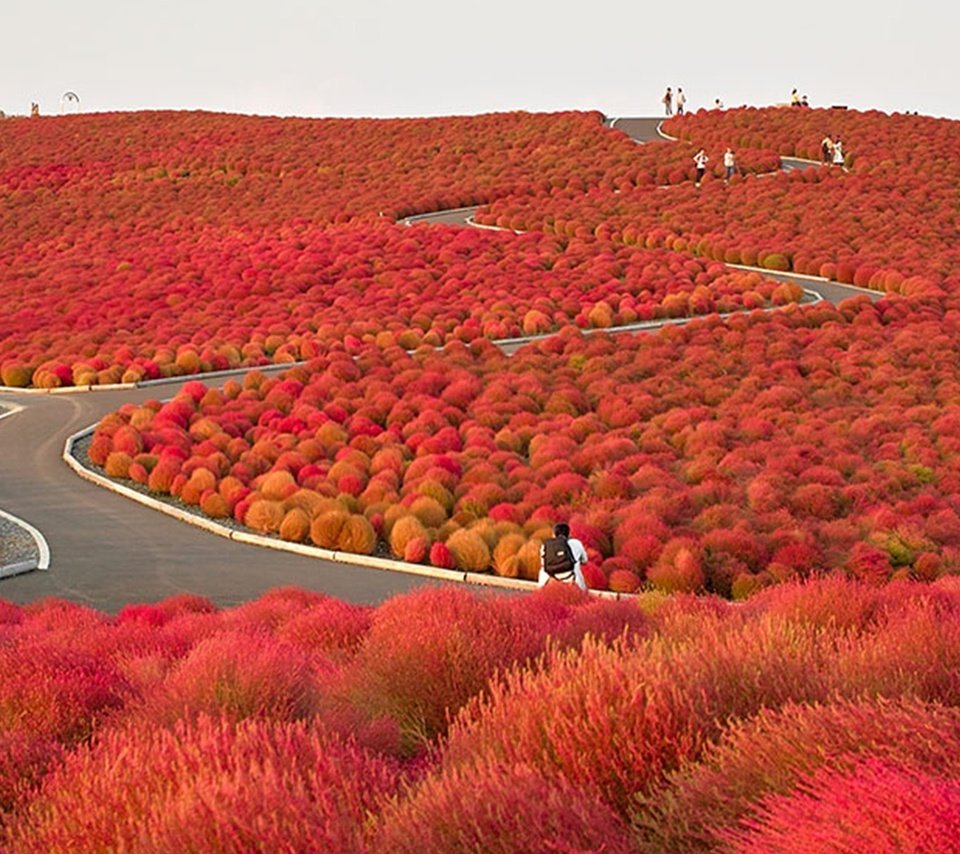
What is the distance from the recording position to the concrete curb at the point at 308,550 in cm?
1680

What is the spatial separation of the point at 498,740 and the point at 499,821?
1368 mm

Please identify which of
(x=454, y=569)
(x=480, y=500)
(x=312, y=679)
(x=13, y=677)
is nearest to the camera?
(x=13, y=677)

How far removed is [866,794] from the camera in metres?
4.24

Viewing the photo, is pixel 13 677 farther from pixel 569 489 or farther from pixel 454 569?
pixel 569 489

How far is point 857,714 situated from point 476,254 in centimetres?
3460

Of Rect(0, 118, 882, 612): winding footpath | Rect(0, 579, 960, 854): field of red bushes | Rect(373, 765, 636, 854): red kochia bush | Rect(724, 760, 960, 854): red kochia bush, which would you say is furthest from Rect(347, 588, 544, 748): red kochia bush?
Rect(0, 118, 882, 612): winding footpath

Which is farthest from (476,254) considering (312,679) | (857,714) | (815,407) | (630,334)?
→ (857,714)

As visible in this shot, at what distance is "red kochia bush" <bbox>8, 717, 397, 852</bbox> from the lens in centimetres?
461

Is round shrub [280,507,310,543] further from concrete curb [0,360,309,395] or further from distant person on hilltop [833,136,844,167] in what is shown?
distant person on hilltop [833,136,844,167]

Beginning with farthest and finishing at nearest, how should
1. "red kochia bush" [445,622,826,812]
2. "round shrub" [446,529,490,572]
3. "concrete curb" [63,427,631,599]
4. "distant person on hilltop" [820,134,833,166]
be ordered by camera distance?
"distant person on hilltop" [820,134,833,166] → "round shrub" [446,529,490,572] → "concrete curb" [63,427,631,599] → "red kochia bush" [445,622,826,812]

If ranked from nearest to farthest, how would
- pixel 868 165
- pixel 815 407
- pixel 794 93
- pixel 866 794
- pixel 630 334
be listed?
pixel 866 794, pixel 815 407, pixel 630 334, pixel 868 165, pixel 794 93

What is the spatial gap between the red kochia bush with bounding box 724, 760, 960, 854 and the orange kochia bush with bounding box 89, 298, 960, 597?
11423mm

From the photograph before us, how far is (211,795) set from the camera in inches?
188

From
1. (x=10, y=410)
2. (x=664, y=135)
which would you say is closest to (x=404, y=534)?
(x=10, y=410)
